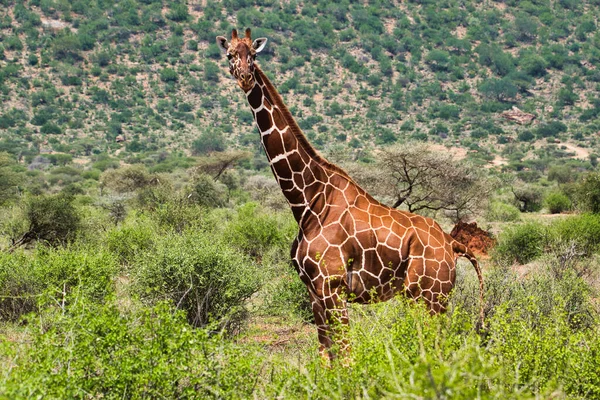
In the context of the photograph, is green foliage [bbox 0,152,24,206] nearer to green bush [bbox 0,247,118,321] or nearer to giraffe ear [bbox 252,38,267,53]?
green bush [bbox 0,247,118,321]

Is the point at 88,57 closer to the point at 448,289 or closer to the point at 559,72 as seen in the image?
the point at 559,72

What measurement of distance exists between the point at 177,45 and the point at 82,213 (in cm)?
4943

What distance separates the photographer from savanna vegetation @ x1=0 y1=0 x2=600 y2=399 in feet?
15.3

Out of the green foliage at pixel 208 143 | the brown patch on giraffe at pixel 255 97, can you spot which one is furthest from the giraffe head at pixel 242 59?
the green foliage at pixel 208 143

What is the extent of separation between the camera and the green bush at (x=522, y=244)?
16.4 metres

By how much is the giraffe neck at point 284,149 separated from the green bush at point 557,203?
23407 millimetres

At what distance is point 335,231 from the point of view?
6.33 metres

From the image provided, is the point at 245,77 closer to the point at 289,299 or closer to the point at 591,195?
→ the point at 289,299

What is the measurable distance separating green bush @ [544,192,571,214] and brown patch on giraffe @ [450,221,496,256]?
9.60 meters

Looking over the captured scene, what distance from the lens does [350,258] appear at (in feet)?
20.6

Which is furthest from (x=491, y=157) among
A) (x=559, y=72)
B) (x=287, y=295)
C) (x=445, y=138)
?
(x=287, y=295)

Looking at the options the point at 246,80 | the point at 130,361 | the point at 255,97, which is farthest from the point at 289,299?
the point at 130,361

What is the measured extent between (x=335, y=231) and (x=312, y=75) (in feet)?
191

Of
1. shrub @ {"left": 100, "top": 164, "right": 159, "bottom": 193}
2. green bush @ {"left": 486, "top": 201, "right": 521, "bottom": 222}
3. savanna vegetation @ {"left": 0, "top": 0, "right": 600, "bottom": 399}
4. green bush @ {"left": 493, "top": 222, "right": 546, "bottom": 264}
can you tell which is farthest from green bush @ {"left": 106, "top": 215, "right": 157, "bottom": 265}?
shrub @ {"left": 100, "top": 164, "right": 159, "bottom": 193}
